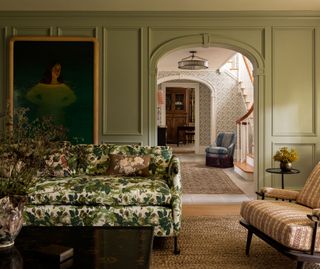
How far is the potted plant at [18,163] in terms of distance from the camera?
180cm

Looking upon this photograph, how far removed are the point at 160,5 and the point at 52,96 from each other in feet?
6.63

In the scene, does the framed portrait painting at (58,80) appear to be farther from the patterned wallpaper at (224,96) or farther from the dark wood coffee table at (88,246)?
the patterned wallpaper at (224,96)

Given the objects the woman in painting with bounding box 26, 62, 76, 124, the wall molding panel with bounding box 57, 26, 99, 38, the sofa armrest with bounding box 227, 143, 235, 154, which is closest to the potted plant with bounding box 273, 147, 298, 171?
the woman in painting with bounding box 26, 62, 76, 124

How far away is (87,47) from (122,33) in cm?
56

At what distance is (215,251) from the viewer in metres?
3.24

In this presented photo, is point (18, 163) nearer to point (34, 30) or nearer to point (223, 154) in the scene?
point (34, 30)

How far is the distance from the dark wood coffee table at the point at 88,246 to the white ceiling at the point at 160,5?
3.56 m

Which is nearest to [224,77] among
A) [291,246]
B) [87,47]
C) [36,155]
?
[87,47]

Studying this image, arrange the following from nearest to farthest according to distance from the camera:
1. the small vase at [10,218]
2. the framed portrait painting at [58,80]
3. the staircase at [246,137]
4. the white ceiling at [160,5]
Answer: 1. the small vase at [10,218]
2. the white ceiling at [160,5]
3. the framed portrait painting at [58,80]
4. the staircase at [246,137]

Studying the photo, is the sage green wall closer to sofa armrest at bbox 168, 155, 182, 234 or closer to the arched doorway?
the arched doorway

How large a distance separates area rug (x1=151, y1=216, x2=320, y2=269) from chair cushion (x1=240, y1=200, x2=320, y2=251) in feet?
1.11

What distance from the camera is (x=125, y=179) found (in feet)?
12.0

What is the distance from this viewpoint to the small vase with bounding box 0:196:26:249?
1945 millimetres

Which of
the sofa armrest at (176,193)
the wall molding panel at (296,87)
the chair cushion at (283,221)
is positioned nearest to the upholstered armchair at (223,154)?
the wall molding panel at (296,87)
